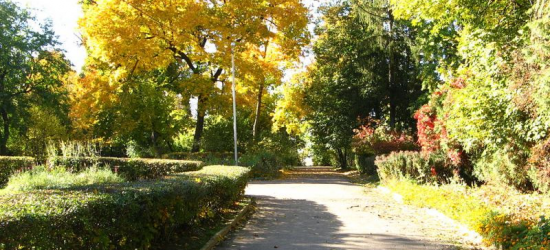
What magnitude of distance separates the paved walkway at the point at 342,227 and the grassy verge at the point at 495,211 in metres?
0.39

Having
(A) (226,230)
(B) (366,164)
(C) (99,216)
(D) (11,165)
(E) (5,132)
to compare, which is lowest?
(A) (226,230)

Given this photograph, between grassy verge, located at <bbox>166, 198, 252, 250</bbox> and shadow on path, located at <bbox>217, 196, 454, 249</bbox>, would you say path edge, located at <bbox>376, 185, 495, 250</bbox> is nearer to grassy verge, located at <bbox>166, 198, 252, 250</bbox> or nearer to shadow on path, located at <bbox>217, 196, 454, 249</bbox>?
shadow on path, located at <bbox>217, 196, 454, 249</bbox>

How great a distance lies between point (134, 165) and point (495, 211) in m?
12.7

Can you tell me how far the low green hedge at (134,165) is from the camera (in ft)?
49.8

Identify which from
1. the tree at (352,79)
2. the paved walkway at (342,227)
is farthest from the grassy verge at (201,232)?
the tree at (352,79)

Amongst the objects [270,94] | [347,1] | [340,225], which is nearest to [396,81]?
[347,1]

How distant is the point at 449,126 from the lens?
1313cm

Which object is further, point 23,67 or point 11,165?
point 23,67

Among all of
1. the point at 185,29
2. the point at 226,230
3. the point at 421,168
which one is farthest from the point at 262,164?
the point at 226,230

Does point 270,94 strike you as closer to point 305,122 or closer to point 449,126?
point 305,122

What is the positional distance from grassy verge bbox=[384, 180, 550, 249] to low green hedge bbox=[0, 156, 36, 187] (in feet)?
44.5

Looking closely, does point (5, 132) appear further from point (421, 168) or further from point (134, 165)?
point (421, 168)

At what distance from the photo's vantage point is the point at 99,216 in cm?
470

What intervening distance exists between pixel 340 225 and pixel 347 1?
75.4 ft
